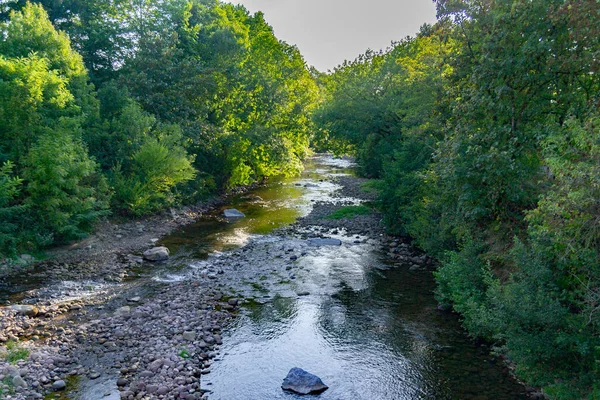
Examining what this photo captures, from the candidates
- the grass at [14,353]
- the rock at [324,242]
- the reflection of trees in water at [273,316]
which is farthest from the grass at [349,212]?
the grass at [14,353]

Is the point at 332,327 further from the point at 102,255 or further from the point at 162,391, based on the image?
the point at 102,255

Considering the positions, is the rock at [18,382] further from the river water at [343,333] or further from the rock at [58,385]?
the river water at [343,333]

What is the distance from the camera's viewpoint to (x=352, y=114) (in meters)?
27.5

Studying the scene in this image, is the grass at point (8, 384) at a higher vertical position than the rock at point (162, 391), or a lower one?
higher

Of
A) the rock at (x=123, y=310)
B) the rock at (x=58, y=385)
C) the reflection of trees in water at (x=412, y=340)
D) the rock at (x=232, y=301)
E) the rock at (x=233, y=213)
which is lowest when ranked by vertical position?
the reflection of trees in water at (x=412, y=340)

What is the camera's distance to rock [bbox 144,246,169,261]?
58.9 ft

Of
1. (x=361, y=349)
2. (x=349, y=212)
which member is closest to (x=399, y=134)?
(x=349, y=212)

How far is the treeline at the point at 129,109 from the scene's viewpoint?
Result: 54.1 ft

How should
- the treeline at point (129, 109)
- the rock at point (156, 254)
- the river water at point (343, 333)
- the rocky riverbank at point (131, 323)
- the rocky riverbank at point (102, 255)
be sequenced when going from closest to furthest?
the rocky riverbank at point (131, 323) → the river water at point (343, 333) → the rocky riverbank at point (102, 255) → the treeline at point (129, 109) → the rock at point (156, 254)

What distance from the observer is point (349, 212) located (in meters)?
27.0

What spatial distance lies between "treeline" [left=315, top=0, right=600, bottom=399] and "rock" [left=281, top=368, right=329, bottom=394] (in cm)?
412

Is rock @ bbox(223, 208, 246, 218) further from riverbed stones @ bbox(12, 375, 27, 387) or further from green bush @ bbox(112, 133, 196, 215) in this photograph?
riverbed stones @ bbox(12, 375, 27, 387)

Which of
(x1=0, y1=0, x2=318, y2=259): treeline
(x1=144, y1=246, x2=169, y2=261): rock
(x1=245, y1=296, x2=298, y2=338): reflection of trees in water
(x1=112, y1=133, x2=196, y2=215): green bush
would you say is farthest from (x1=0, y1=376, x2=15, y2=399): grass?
(x1=112, y1=133, x2=196, y2=215): green bush

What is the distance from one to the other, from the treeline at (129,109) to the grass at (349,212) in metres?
8.88
